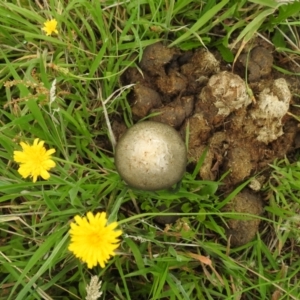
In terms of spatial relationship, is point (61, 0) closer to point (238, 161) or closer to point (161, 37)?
point (161, 37)

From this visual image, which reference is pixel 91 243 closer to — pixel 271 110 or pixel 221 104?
pixel 221 104

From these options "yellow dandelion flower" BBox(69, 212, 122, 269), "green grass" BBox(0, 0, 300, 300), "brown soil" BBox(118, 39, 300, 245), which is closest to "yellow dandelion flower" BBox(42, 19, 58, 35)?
"green grass" BBox(0, 0, 300, 300)

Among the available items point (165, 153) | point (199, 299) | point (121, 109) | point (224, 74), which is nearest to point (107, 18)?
point (121, 109)

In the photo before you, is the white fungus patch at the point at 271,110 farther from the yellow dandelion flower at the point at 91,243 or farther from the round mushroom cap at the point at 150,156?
the yellow dandelion flower at the point at 91,243

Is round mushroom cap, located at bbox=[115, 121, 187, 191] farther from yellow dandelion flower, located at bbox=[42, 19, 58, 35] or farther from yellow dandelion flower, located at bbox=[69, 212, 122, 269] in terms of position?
yellow dandelion flower, located at bbox=[42, 19, 58, 35]

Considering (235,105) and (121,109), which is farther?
(121,109)

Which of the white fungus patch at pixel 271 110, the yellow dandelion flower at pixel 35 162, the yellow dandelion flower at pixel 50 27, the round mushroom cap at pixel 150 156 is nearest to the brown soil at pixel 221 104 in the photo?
the white fungus patch at pixel 271 110
